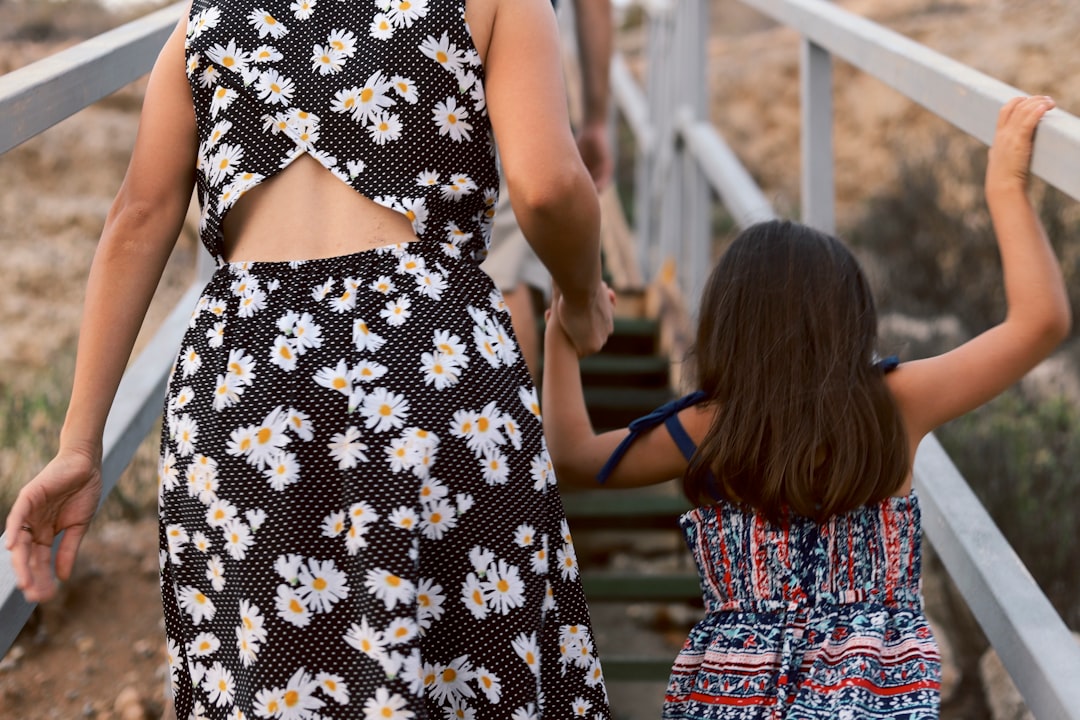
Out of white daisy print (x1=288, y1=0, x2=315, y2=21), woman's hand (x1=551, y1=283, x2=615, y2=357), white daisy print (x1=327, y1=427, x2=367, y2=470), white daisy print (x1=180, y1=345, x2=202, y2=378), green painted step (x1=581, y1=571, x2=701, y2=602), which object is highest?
white daisy print (x1=288, y1=0, x2=315, y2=21)

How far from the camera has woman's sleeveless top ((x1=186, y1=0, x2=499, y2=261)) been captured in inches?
52.5

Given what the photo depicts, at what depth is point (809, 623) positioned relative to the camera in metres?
1.58

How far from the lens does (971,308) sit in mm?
6375

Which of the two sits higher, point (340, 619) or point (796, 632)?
point (340, 619)

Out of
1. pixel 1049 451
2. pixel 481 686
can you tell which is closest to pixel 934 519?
pixel 481 686

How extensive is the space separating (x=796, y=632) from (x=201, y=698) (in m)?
0.76

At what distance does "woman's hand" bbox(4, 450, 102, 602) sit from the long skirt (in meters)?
0.10

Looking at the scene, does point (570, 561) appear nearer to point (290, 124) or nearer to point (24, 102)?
point (290, 124)

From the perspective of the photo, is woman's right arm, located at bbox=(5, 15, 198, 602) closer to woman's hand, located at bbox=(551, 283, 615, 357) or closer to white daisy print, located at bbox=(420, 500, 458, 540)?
white daisy print, located at bbox=(420, 500, 458, 540)

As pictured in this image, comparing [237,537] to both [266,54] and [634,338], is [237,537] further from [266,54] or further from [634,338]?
[634,338]

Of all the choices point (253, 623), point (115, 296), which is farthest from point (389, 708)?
point (115, 296)

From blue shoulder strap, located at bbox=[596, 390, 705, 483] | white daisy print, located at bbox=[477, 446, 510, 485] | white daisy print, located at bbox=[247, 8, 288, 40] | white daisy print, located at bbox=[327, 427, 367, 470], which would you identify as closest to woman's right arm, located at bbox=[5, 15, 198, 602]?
white daisy print, located at bbox=[247, 8, 288, 40]

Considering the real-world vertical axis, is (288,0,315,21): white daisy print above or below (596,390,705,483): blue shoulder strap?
above

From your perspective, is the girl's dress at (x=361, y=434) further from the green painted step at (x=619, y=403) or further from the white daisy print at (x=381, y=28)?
the green painted step at (x=619, y=403)
